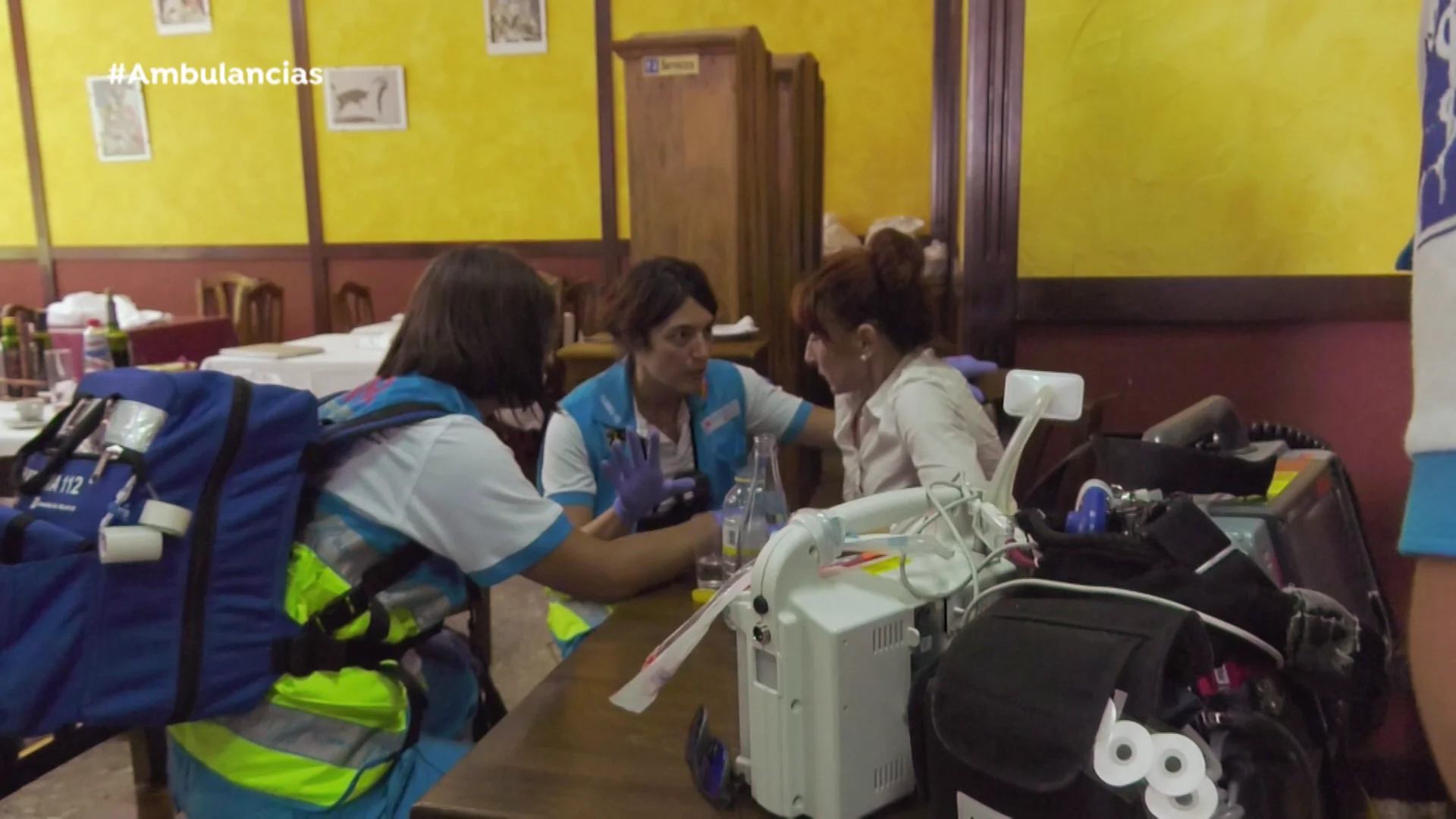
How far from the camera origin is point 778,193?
12.7ft

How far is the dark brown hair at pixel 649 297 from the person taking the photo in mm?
1853

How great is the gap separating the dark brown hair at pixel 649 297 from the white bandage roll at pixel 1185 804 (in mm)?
1367

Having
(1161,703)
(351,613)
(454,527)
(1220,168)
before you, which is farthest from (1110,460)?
(1220,168)

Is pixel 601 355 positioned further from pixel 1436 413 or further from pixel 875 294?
pixel 1436 413

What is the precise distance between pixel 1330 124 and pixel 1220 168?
0.62 ft

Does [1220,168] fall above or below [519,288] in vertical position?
above

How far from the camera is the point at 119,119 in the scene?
5.81 m

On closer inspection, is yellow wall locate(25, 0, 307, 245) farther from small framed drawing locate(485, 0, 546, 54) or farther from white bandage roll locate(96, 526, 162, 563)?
white bandage roll locate(96, 526, 162, 563)

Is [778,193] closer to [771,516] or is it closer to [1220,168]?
[1220,168]

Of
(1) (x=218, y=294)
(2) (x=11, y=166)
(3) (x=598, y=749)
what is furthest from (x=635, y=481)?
(2) (x=11, y=166)

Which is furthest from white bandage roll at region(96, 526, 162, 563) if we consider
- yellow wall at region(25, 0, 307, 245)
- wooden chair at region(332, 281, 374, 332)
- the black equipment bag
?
yellow wall at region(25, 0, 307, 245)

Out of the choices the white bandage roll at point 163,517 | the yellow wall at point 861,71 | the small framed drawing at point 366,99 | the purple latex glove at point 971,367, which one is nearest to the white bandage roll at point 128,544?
the white bandage roll at point 163,517

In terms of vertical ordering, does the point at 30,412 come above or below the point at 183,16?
below

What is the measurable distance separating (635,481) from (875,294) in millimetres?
535
